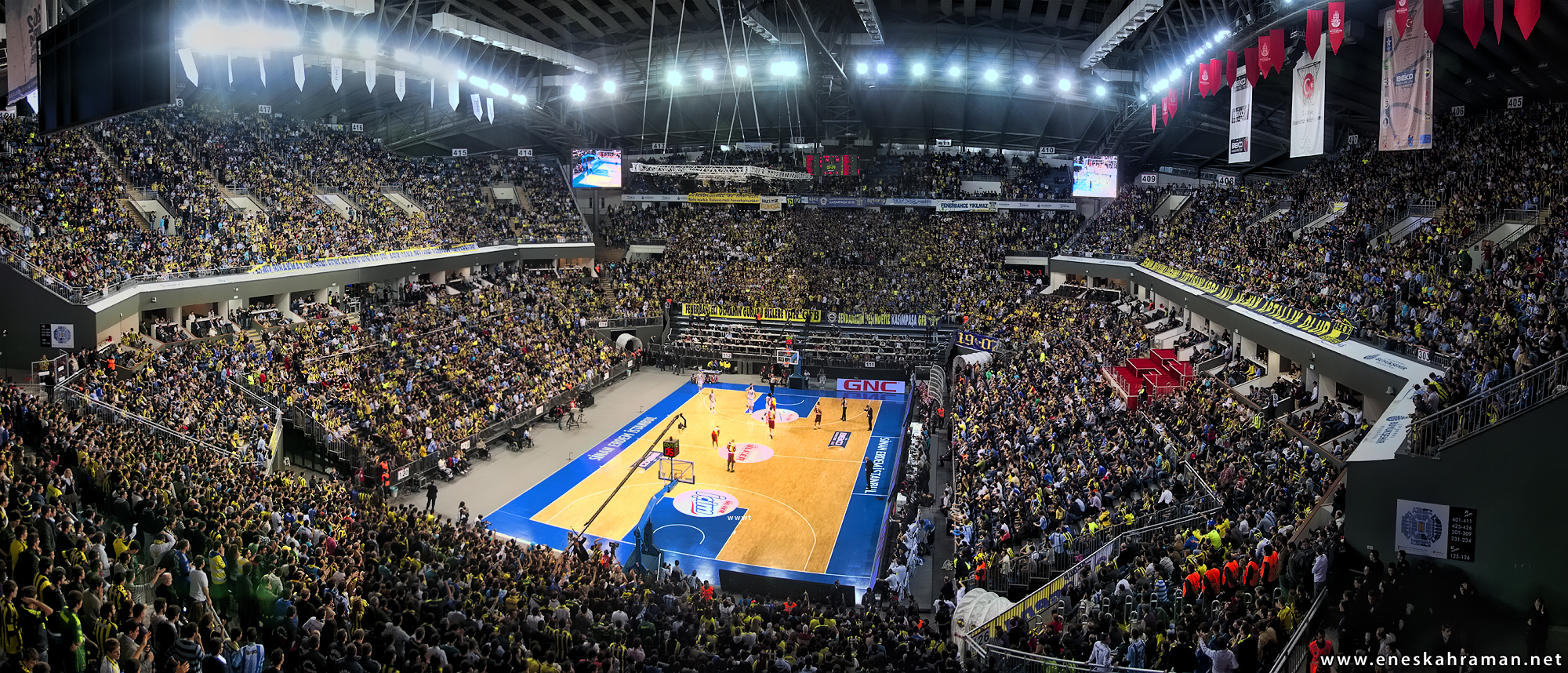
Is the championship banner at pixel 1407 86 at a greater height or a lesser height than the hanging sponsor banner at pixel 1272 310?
greater

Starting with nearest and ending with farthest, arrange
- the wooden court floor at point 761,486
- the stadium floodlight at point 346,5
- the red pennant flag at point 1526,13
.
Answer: the red pennant flag at point 1526,13, the wooden court floor at point 761,486, the stadium floodlight at point 346,5

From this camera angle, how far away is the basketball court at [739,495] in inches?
789

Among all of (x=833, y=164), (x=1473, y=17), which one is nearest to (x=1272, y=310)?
(x=1473, y=17)

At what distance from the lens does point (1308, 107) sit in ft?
59.3

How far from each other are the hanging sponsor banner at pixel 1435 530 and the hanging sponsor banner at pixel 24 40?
19406mm

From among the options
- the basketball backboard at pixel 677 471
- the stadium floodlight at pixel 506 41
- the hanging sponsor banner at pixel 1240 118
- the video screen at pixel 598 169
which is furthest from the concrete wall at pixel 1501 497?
the video screen at pixel 598 169

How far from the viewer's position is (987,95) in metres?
40.2

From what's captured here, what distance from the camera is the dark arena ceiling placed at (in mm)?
23500

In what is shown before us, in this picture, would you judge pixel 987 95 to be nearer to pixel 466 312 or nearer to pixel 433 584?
pixel 466 312

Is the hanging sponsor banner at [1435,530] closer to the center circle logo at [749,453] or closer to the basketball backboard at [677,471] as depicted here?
the basketball backboard at [677,471]

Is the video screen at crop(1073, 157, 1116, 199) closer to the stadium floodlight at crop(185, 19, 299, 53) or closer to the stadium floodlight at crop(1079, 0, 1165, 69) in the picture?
the stadium floodlight at crop(1079, 0, 1165, 69)

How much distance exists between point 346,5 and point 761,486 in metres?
18.3

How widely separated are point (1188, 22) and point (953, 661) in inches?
840

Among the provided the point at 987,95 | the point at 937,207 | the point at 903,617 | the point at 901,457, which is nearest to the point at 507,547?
the point at 903,617
